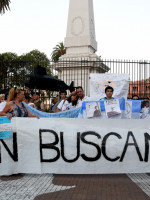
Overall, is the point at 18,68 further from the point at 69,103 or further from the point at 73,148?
the point at 73,148

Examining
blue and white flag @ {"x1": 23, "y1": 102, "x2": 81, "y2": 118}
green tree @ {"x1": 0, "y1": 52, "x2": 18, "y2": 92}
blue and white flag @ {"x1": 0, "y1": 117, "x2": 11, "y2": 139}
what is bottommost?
blue and white flag @ {"x1": 0, "y1": 117, "x2": 11, "y2": 139}

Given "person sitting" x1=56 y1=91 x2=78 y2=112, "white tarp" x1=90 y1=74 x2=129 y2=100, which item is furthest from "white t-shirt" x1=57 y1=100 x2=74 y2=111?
"white tarp" x1=90 y1=74 x2=129 y2=100

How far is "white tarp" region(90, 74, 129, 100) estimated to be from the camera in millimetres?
12016

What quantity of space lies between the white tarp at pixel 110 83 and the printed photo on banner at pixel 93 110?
5.48 m

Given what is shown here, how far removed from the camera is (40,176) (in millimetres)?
5629

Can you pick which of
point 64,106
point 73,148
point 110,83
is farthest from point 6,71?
point 73,148

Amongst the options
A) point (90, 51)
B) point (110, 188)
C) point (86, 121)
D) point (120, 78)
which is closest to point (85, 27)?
point (90, 51)

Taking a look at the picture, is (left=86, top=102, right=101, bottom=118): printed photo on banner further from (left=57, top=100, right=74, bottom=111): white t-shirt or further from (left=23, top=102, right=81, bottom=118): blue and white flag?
(left=57, top=100, right=74, bottom=111): white t-shirt

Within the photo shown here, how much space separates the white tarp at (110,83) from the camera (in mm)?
12016

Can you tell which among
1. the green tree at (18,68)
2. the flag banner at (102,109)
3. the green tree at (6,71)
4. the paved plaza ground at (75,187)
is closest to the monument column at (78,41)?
the green tree at (18,68)

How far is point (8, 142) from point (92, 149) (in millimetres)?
1550

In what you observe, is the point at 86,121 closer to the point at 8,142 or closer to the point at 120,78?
the point at 8,142

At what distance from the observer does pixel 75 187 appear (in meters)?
4.84

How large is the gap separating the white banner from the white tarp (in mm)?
6124
